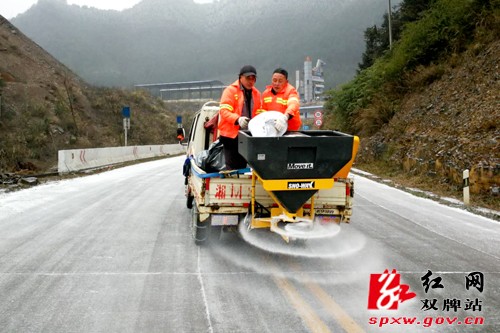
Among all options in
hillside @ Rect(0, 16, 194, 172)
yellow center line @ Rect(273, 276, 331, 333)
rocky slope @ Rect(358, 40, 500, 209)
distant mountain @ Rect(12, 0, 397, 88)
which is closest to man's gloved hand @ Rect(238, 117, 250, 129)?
yellow center line @ Rect(273, 276, 331, 333)

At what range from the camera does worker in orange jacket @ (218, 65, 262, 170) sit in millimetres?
6546

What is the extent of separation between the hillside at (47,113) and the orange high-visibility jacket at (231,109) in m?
15.5

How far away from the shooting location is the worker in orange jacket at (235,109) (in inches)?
258

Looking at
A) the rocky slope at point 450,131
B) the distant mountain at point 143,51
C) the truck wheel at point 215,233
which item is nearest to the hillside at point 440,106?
the rocky slope at point 450,131

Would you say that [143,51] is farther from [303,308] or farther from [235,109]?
[303,308]

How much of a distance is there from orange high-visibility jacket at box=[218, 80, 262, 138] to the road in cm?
174

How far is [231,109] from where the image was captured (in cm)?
663

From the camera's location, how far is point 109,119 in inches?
1750

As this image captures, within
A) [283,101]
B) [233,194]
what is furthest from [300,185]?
[283,101]

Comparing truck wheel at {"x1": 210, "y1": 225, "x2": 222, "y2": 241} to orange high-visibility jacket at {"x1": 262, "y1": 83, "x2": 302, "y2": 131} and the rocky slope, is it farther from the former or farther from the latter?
the rocky slope

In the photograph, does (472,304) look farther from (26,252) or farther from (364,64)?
(364,64)

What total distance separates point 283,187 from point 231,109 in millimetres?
1693

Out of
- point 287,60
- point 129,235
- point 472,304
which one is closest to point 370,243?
point 472,304

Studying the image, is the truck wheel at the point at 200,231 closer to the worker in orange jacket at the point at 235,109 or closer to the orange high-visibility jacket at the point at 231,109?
the worker in orange jacket at the point at 235,109
